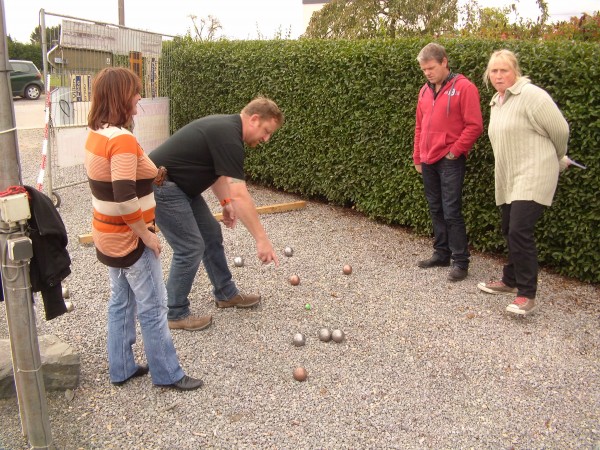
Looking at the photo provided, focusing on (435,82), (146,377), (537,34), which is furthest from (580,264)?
(537,34)

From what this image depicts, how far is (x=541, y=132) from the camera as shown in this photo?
4.71 metres

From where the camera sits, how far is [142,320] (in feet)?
12.0

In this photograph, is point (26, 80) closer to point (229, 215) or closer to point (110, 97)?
point (229, 215)

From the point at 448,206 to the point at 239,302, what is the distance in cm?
218

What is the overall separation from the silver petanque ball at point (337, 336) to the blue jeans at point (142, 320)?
1.23 meters

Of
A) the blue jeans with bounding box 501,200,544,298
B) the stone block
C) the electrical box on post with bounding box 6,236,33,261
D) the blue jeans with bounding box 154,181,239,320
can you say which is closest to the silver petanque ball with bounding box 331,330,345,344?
the blue jeans with bounding box 154,181,239,320

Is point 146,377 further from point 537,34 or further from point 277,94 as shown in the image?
point 537,34

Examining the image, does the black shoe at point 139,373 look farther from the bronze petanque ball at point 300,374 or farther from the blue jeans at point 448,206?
the blue jeans at point 448,206

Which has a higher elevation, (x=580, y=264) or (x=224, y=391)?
(x=580, y=264)

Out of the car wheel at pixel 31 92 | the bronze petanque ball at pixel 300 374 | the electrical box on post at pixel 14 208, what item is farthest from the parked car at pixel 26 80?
the electrical box on post at pixel 14 208

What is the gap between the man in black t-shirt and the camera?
3996mm

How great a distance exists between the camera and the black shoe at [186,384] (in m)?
3.82

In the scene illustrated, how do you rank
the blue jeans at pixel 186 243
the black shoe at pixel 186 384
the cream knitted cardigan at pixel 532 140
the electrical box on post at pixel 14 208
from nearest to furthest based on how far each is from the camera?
the electrical box on post at pixel 14 208 → the black shoe at pixel 186 384 → the blue jeans at pixel 186 243 → the cream knitted cardigan at pixel 532 140

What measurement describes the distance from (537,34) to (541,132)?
742 centimetres
